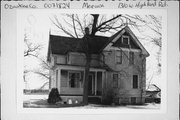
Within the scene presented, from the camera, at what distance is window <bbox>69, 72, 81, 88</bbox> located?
223 centimetres

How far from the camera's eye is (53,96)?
7.31 ft

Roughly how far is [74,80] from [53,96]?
0.72 ft

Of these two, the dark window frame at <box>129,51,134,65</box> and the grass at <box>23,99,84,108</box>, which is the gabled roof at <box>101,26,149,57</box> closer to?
the dark window frame at <box>129,51,134,65</box>

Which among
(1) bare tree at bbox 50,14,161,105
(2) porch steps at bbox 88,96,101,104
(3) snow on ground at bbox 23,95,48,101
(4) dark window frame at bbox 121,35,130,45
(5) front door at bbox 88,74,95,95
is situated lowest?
(2) porch steps at bbox 88,96,101,104

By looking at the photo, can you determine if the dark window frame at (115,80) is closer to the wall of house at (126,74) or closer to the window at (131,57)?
the wall of house at (126,74)

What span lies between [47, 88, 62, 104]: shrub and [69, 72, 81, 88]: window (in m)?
0.13

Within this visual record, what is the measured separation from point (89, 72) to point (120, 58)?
0.97 feet

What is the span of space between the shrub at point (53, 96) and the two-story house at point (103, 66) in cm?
3

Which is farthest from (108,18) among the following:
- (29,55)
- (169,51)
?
(29,55)

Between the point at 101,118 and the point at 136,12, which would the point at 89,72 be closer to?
the point at 101,118

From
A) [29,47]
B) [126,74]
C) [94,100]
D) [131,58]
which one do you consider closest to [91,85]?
[94,100]

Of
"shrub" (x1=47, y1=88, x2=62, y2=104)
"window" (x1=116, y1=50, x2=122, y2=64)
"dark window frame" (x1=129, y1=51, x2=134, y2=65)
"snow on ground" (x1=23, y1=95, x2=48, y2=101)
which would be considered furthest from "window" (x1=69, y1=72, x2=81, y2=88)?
"dark window frame" (x1=129, y1=51, x2=134, y2=65)

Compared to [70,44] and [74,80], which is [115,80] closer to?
[74,80]

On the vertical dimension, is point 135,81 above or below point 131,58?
below
